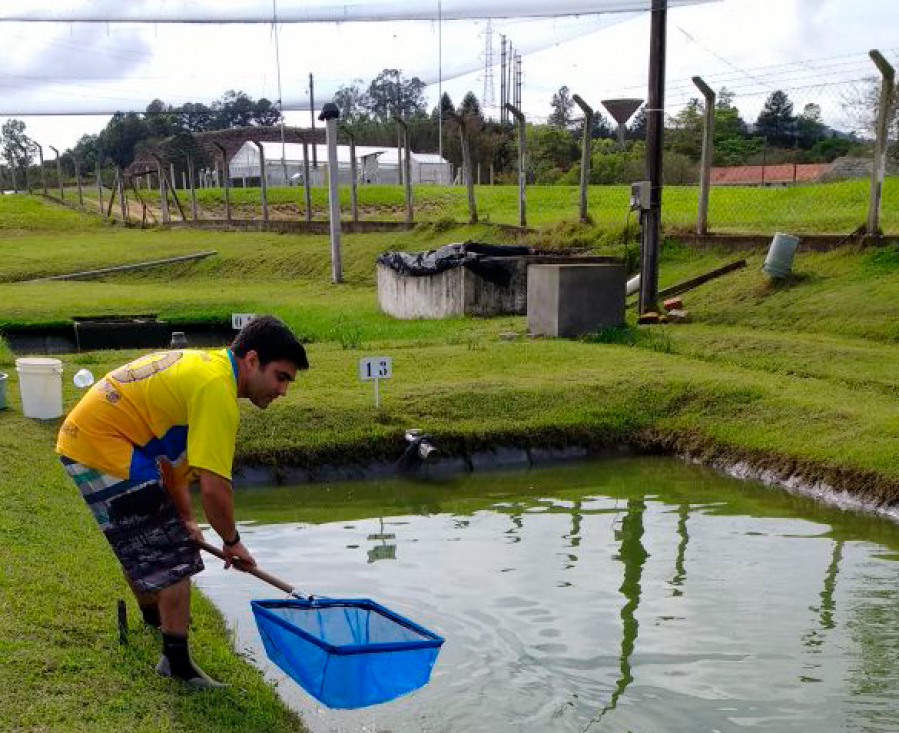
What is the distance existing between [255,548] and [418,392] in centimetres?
367

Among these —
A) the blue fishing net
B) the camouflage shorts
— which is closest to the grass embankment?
the blue fishing net

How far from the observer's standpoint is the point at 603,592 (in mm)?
6387

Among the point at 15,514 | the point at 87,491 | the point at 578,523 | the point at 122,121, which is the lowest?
the point at 578,523

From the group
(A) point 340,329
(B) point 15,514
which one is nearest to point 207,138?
(A) point 340,329

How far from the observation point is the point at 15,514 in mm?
6496

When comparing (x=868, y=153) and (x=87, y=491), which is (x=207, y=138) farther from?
(x=87, y=491)

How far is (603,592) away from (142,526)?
3.26m

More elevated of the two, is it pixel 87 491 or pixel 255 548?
pixel 87 491

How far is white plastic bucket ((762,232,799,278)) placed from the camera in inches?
583

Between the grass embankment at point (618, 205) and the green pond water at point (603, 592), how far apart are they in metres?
9.12

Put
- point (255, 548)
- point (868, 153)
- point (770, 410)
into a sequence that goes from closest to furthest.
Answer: point (255, 548) → point (770, 410) → point (868, 153)

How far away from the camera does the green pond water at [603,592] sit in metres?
4.88

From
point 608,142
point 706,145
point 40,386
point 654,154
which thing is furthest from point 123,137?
point 40,386

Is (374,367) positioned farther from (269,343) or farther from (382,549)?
(269,343)
